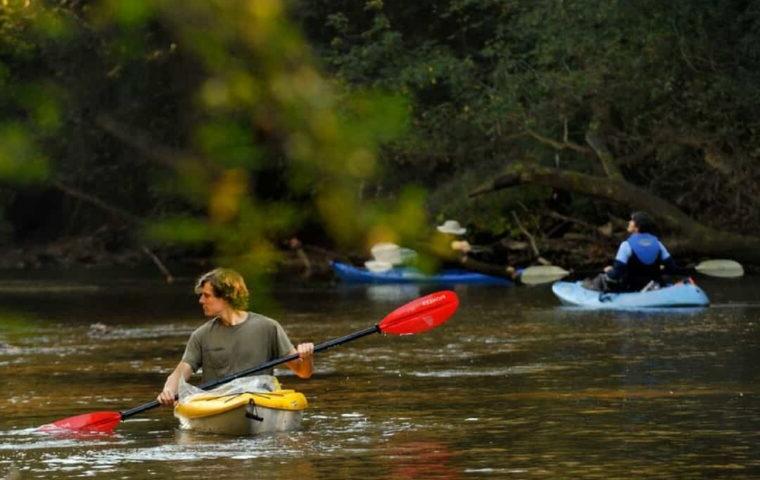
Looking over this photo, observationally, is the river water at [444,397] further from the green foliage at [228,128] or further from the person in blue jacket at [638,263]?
the person in blue jacket at [638,263]

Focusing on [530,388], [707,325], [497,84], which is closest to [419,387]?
[530,388]

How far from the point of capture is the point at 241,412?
30.7 feet

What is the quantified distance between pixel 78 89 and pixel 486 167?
28.4 m

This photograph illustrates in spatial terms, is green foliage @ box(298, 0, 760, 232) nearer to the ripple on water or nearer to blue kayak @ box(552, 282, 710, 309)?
blue kayak @ box(552, 282, 710, 309)

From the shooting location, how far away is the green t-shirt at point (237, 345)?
939cm

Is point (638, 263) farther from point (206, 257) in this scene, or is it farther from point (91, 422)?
point (206, 257)

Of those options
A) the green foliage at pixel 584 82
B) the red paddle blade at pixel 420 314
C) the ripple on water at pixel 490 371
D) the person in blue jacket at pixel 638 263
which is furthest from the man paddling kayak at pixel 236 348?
the green foliage at pixel 584 82

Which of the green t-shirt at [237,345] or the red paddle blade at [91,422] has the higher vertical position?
the green t-shirt at [237,345]

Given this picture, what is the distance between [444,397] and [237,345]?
10.1ft

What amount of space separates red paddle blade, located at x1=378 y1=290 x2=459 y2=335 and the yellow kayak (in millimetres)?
744

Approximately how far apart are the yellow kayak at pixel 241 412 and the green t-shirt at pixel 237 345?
6.8 inches

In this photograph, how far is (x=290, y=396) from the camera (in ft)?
31.7

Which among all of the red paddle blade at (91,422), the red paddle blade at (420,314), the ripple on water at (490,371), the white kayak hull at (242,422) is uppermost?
the red paddle blade at (420,314)

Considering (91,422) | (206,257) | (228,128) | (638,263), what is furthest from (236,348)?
(638,263)
